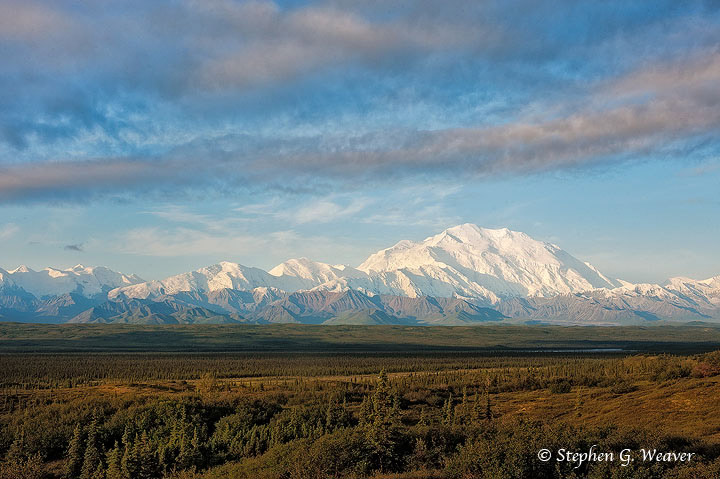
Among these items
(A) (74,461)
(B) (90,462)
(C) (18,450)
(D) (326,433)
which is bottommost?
(A) (74,461)

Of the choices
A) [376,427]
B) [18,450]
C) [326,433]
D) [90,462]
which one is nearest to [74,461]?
[90,462]

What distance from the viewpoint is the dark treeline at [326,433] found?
94.0 feet

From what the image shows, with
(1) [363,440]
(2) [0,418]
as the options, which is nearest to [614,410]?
(1) [363,440]

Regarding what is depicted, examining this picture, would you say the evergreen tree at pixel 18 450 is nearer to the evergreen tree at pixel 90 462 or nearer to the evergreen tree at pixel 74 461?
the evergreen tree at pixel 74 461

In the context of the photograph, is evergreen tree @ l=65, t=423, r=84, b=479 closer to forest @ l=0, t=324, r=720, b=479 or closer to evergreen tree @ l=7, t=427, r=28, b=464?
forest @ l=0, t=324, r=720, b=479

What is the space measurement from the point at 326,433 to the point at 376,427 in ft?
20.1

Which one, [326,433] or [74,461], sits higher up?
[326,433]

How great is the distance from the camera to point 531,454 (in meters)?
26.8

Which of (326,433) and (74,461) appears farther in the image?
(74,461)

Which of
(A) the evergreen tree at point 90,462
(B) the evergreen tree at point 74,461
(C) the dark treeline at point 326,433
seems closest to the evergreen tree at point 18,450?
(C) the dark treeline at point 326,433

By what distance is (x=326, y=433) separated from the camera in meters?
39.9

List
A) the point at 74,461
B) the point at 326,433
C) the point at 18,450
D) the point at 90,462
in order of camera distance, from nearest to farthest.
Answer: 1. the point at 326,433
2. the point at 90,462
3. the point at 74,461
4. the point at 18,450

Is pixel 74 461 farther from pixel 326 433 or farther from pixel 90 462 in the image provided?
pixel 326 433

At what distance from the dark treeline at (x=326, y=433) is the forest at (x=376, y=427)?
142 mm
